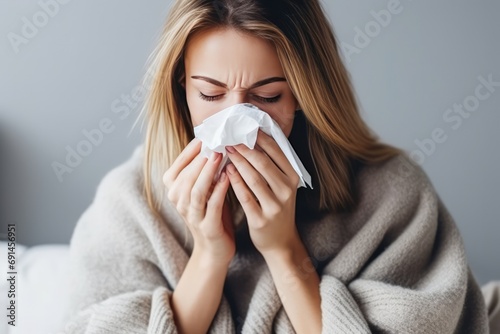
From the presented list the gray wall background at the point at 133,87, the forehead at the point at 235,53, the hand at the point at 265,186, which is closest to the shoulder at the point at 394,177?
the hand at the point at 265,186

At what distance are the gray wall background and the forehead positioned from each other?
0.67 metres

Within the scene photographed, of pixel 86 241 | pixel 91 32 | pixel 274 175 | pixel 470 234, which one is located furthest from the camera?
pixel 470 234

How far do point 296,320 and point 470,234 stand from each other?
0.99m

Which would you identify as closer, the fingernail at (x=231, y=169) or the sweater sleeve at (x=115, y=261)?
the fingernail at (x=231, y=169)

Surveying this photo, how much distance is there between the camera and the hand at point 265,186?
96 cm

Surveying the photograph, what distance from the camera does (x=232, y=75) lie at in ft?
3.10

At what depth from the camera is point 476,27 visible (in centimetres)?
166

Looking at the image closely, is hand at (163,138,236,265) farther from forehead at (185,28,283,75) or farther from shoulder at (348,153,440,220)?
shoulder at (348,153,440,220)

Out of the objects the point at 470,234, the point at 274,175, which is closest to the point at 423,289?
the point at 274,175

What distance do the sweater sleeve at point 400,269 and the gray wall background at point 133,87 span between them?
0.57 meters

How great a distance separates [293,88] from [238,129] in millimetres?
129

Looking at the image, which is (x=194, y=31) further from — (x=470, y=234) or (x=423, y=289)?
(x=470, y=234)

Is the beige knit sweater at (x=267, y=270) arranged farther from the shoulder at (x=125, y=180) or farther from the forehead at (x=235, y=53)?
the forehead at (x=235, y=53)

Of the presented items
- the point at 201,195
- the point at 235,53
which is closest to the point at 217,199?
the point at 201,195
